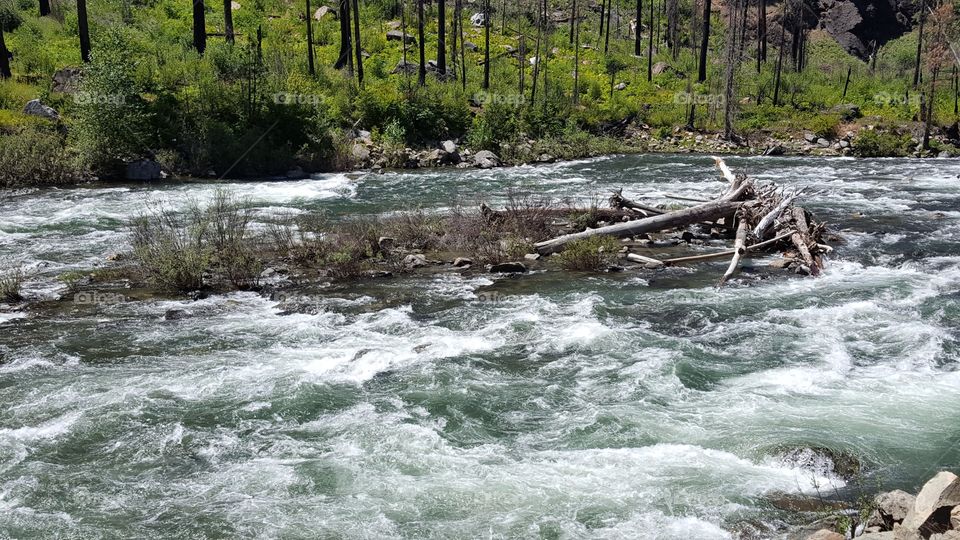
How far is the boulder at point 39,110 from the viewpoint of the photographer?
95.3 ft

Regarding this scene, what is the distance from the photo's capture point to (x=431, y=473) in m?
8.31

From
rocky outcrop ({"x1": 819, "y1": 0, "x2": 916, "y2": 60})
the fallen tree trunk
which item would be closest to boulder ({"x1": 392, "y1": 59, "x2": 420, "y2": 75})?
the fallen tree trunk

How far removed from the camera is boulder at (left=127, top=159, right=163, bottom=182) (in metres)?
27.0

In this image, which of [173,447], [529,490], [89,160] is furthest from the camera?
[89,160]

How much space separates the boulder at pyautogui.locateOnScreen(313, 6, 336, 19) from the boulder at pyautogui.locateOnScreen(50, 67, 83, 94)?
2426 centimetres

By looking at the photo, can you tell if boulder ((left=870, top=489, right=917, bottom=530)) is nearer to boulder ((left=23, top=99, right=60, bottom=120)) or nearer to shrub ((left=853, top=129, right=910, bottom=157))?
boulder ((left=23, top=99, right=60, bottom=120))

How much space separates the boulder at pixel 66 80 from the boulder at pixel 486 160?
15.8 m

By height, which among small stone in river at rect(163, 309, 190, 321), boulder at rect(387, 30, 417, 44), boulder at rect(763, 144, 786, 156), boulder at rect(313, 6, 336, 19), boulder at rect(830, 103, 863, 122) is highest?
boulder at rect(313, 6, 336, 19)

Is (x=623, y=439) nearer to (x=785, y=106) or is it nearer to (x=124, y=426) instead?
(x=124, y=426)

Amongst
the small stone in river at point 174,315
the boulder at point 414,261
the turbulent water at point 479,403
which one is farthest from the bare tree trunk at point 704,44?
the small stone in river at point 174,315

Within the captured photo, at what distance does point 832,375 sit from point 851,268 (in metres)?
6.39

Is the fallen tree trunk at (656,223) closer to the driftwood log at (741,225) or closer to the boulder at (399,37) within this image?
the driftwood log at (741,225)

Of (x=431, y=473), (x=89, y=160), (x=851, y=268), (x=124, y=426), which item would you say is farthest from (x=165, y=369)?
(x=89, y=160)

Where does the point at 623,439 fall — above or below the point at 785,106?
below
